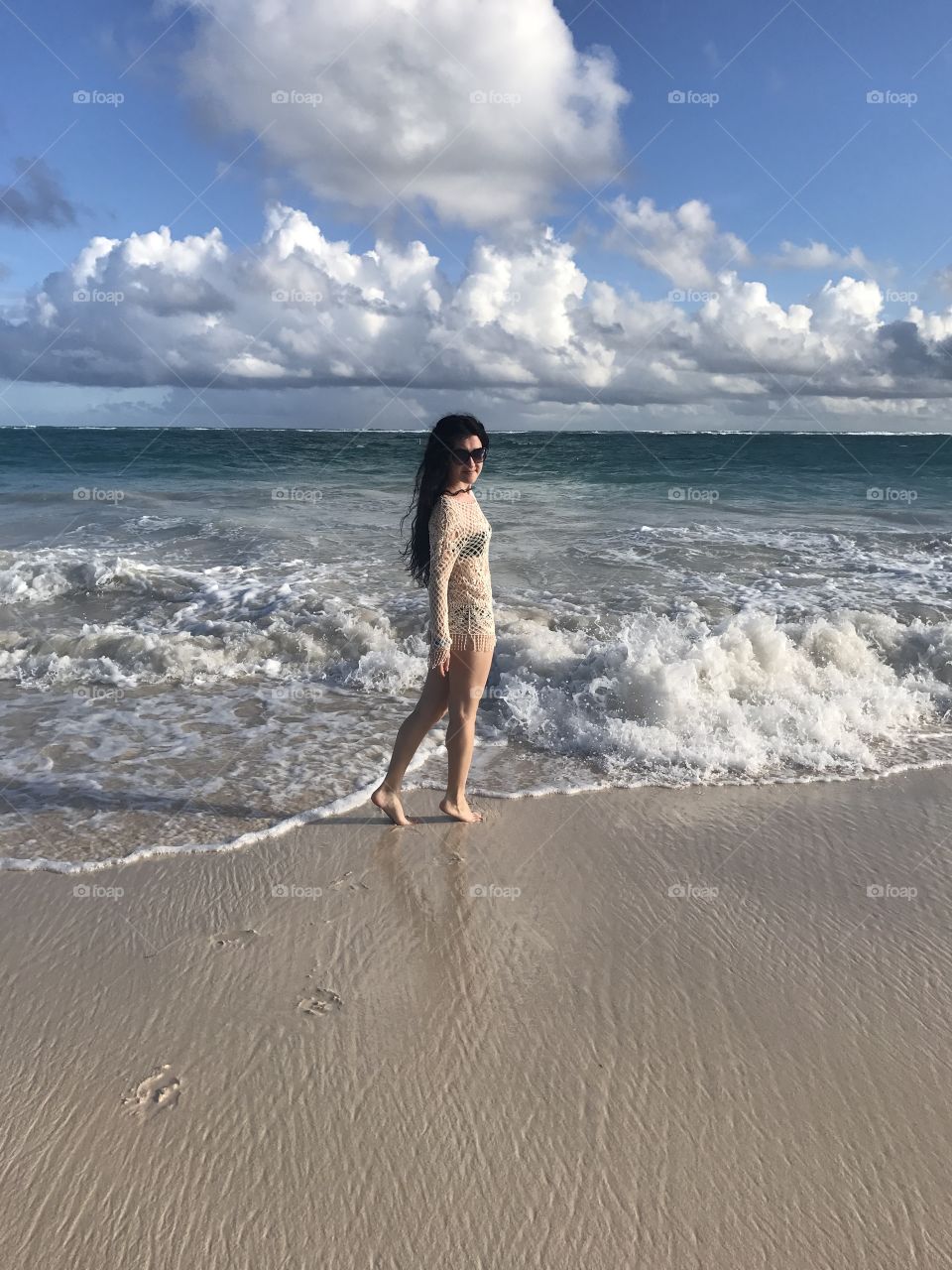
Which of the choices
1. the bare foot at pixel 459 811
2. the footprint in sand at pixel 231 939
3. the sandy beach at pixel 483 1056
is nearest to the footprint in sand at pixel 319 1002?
the sandy beach at pixel 483 1056

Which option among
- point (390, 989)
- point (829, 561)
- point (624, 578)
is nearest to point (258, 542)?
point (624, 578)

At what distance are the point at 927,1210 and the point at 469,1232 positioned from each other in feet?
3.80

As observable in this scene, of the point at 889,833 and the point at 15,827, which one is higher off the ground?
the point at 889,833

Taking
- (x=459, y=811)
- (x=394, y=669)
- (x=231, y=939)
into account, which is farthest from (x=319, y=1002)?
(x=394, y=669)

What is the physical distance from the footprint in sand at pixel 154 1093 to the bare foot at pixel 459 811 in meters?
2.02

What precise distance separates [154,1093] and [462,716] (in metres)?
2.15

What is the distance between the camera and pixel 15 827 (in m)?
4.43

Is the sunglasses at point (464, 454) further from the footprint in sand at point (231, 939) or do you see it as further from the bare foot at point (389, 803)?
the footprint in sand at point (231, 939)

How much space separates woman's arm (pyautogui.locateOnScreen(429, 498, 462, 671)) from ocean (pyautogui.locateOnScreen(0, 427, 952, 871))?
1198mm

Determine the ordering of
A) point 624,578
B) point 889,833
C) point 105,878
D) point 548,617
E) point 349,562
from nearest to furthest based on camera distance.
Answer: point 105,878 < point 889,833 < point 548,617 < point 624,578 < point 349,562

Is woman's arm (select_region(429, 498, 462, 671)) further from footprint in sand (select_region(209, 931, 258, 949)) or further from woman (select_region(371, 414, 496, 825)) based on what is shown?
footprint in sand (select_region(209, 931, 258, 949))

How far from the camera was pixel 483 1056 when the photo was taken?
2.74m

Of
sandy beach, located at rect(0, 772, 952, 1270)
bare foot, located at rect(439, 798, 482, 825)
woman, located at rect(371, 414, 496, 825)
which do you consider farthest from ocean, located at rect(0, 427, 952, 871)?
sandy beach, located at rect(0, 772, 952, 1270)

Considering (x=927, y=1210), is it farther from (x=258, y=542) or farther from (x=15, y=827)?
(x=258, y=542)
